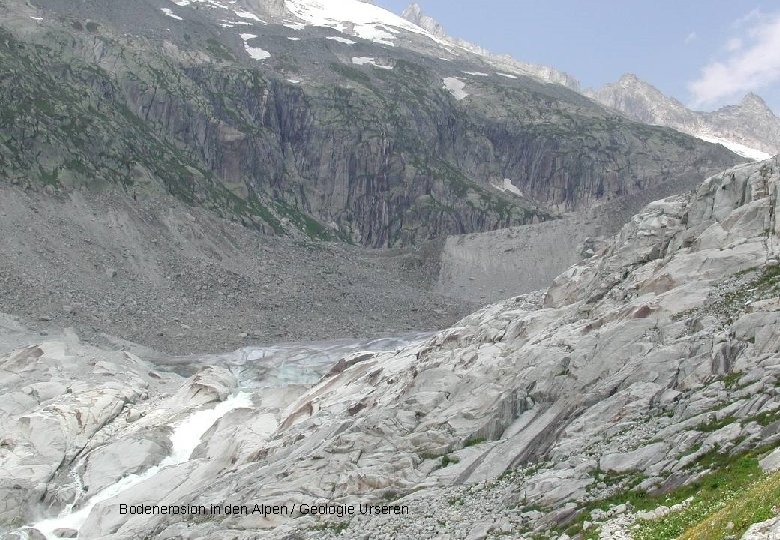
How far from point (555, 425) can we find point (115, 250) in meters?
89.0

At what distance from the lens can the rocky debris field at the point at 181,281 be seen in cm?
9012

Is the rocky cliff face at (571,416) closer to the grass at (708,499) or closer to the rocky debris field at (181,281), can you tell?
the grass at (708,499)

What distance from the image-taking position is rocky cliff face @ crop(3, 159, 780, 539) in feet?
72.8

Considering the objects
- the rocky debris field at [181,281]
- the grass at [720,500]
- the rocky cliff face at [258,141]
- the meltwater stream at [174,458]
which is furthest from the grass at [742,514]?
the rocky cliff face at [258,141]

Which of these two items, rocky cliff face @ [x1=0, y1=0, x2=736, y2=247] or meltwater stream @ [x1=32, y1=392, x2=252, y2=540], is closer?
meltwater stream @ [x1=32, y1=392, x2=252, y2=540]

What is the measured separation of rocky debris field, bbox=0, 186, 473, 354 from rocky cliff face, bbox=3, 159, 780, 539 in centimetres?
4185

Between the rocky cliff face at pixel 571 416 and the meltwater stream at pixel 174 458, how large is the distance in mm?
1427

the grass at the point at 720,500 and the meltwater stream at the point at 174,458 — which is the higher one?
the grass at the point at 720,500

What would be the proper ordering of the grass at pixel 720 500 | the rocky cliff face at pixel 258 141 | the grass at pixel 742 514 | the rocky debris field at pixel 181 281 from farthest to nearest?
1. the rocky cliff face at pixel 258 141
2. the rocky debris field at pixel 181 281
3. the grass at pixel 720 500
4. the grass at pixel 742 514

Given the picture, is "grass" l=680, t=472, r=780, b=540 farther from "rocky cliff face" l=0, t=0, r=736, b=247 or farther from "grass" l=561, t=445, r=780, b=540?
"rocky cliff face" l=0, t=0, r=736, b=247

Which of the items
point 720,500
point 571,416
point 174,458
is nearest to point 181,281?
point 174,458

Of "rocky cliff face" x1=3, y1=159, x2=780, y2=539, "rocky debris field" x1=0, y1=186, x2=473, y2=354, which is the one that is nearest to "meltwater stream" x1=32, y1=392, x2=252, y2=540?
"rocky cliff face" x1=3, y1=159, x2=780, y2=539

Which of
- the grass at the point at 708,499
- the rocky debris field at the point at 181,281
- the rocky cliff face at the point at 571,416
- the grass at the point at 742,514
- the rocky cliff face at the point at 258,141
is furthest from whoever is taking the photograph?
the rocky cliff face at the point at 258,141

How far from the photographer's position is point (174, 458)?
51812mm
